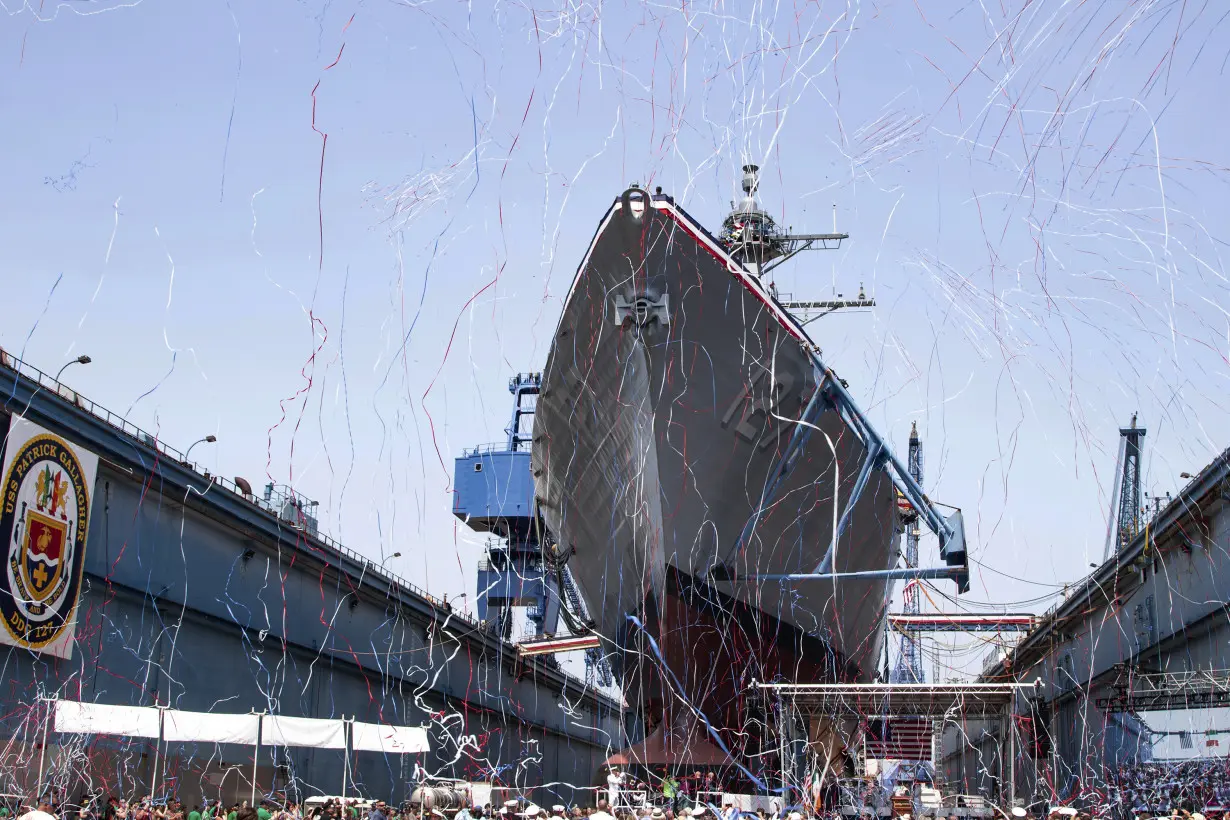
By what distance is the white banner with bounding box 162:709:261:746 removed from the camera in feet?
47.2

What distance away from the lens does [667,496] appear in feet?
67.9

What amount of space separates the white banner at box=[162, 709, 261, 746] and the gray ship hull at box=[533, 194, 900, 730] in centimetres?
850

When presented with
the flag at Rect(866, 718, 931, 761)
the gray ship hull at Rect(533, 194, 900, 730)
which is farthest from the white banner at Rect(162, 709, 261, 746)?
the flag at Rect(866, 718, 931, 761)

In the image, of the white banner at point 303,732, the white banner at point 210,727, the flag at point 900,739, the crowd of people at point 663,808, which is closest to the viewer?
the crowd of people at point 663,808

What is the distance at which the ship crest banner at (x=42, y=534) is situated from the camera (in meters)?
15.6

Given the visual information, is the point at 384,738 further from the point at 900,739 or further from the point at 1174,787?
the point at 1174,787

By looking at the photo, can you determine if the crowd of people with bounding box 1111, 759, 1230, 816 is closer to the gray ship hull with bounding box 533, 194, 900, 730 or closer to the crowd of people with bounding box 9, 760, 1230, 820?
the crowd of people with bounding box 9, 760, 1230, 820

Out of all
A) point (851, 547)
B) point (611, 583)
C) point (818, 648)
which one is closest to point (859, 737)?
point (818, 648)

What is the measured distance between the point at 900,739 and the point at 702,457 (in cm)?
Result: 841

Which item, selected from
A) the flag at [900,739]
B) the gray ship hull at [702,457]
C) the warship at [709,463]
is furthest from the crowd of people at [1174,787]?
the gray ship hull at [702,457]

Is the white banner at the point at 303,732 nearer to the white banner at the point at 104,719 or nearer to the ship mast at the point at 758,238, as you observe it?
the white banner at the point at 104,719

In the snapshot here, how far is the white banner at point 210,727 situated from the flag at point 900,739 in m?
13.6

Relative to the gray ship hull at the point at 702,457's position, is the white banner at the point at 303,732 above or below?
below

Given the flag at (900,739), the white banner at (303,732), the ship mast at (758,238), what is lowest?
the flag at (900,739)
